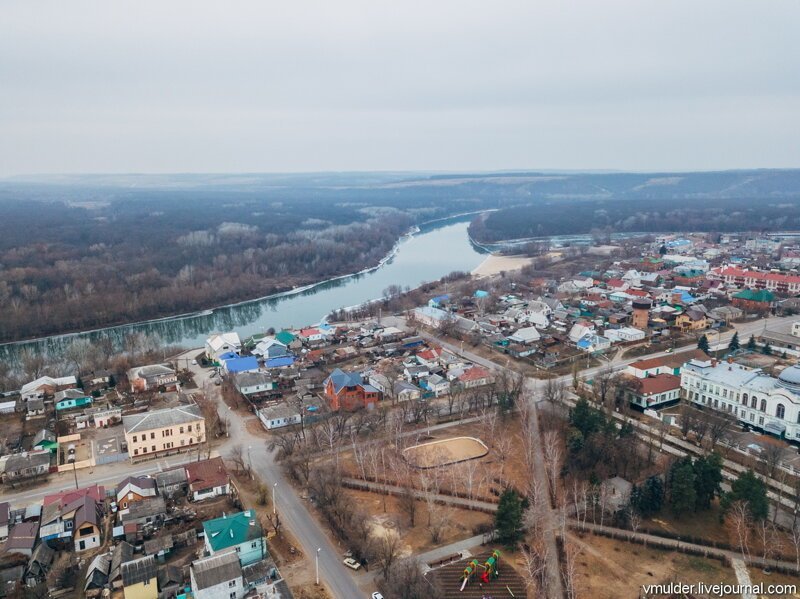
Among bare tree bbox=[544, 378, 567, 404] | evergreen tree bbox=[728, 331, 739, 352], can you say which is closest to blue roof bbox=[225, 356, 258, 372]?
bare tree bbox=[544, 378, 567, 404]

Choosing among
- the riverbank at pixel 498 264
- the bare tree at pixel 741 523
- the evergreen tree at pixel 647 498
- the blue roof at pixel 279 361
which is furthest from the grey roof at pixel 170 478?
the riverbank at pixel 498 264

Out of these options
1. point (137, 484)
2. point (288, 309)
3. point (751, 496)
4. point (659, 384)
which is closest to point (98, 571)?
point (137, 484)

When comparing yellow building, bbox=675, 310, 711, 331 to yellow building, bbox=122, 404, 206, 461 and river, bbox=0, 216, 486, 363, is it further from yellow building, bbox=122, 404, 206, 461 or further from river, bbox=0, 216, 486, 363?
yellow building, bbox=122, 404, 206, 461

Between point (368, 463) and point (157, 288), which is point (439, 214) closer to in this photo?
point (157, 288)

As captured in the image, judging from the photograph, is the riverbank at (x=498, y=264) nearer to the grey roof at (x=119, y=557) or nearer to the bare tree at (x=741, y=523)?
the bare tree at (x=741, y=523)

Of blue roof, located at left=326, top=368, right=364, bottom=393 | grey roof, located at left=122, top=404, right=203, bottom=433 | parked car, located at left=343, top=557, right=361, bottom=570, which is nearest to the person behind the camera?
parked car, located at left=343, top=557, right=361, bottom=570

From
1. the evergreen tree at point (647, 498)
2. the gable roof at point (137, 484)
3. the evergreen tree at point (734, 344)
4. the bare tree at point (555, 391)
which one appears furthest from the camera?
the evergreen tree at point (734, 344)

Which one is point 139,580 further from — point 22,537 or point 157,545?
point 22,537
